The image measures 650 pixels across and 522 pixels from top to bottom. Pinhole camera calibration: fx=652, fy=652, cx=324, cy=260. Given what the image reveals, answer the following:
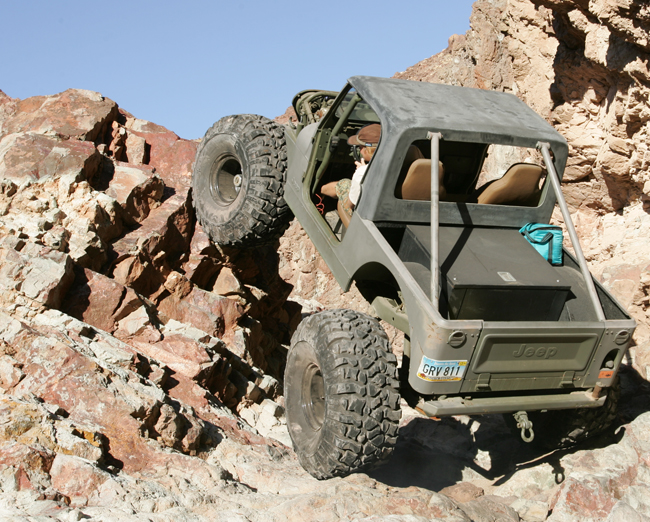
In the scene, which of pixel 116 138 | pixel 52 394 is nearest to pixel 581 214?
pixel 116 138

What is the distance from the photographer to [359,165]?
473 centimetres

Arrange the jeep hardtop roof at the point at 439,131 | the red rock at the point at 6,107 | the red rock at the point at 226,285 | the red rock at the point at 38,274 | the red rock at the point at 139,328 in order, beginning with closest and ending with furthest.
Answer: the jeep hardtop roof at the point at 439,131 → the red rock at the point at 38,274 → the red rock at the point at 139,328 → the red rock at the point at 226,285 → the red rock at the point at 6,107

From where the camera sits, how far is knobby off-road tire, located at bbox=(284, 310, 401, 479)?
12.6ft

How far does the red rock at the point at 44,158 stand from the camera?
19.5 ft

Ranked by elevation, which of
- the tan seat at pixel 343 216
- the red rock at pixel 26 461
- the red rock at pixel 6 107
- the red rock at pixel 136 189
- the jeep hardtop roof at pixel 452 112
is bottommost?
the red rock at pixel 26 461

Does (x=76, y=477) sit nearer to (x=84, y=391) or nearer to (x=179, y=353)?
(x=84, y=391)

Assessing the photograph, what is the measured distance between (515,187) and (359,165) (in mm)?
1113

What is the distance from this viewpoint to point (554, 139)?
4.56 m

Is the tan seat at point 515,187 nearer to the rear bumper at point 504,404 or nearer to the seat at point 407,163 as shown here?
the seat at point 407,163

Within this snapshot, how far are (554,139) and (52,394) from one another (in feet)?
12.3

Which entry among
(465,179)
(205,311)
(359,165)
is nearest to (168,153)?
(205,311)

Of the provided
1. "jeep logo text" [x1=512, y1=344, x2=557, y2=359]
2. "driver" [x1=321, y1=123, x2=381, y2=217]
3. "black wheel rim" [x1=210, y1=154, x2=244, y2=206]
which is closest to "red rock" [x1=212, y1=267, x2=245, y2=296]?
"black wheel rim" [x1=210, y1=154, x2=244, y2=206]

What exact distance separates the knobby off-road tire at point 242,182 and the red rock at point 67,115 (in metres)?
1.24

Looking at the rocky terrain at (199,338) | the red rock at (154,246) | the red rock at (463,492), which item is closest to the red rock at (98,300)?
the rocky terrain at (199,338)
